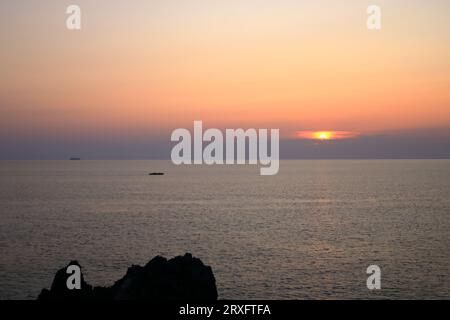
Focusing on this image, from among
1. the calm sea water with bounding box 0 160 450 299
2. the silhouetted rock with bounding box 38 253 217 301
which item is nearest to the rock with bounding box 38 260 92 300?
the silhouetted rock with bounding box 38 253 217 301

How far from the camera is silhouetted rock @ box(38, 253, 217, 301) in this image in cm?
3073

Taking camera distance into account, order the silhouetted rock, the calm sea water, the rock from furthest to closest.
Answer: the calm sea water
the rock
the silhouetted rock

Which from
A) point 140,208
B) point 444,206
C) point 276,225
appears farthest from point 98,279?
point 444,206

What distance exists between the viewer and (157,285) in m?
30.9

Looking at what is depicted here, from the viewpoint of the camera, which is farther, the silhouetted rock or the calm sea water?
the calm sea water

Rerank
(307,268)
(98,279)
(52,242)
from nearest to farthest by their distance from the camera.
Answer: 1. (98,279)
2. (307,268)
3. (52,242)

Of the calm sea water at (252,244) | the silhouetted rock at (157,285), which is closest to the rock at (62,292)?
the silhouetted rock at (157,285)

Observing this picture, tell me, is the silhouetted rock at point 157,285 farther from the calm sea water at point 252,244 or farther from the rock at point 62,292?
the calm sea water at point 252,244

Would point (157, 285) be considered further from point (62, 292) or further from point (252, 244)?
point (252, 244)

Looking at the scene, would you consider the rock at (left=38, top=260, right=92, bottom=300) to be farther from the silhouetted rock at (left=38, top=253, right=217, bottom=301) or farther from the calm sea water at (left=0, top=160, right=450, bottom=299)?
the calm sea water at (left=0, top=160, right=450, bottom=299)

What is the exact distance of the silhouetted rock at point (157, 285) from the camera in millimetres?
30734
